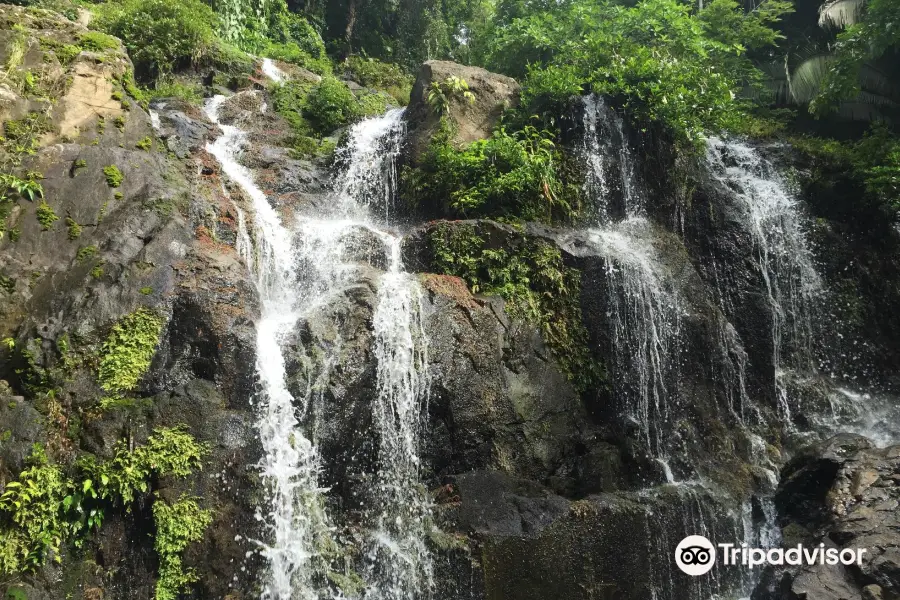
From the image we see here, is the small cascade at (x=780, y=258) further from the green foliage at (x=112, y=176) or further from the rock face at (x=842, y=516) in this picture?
the green foliage at (x=112, y=176)

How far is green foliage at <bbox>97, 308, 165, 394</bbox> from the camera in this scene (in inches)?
268

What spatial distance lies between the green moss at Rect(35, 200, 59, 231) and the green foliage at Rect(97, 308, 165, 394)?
6.13 ft

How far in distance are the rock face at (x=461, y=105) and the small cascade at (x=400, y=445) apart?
16.8ft

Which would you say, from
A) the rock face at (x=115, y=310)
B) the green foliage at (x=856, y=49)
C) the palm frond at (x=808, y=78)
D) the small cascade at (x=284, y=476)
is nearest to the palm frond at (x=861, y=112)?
the green foliage at (x=856, y=49)

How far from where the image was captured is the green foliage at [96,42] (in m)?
10.3

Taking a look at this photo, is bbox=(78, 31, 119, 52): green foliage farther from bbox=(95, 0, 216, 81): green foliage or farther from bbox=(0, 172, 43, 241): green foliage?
bbox=(95, 0, 216, 81): green foliage

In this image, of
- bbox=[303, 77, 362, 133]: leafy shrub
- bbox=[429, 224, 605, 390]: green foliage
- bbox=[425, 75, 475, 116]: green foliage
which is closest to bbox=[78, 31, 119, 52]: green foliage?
A: bbox=[303, 77, 362, 133]: leafy shrub

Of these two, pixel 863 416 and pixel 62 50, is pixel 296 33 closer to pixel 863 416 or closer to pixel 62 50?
pixel 62 50

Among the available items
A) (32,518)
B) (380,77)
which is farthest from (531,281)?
(380,77)

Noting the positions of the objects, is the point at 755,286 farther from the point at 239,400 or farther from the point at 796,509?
the point at 239,400

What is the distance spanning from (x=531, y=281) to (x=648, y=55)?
299 inches

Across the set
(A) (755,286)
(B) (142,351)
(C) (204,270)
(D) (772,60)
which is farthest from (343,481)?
(D) (772,60)

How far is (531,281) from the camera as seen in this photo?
9633 mm

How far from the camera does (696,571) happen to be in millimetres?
7582
